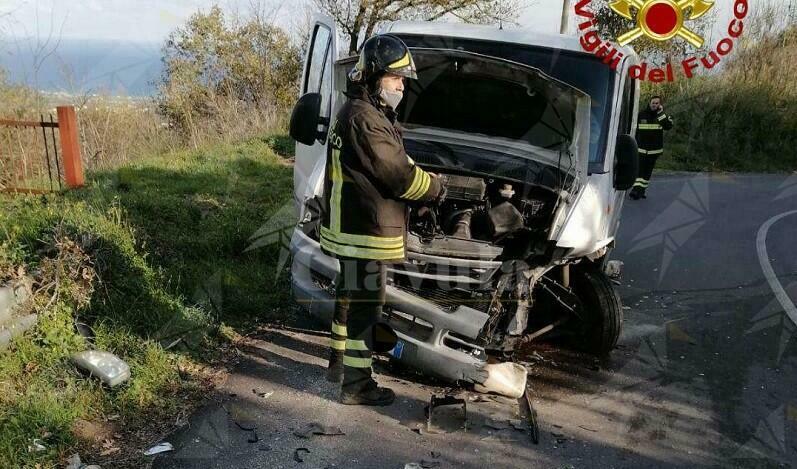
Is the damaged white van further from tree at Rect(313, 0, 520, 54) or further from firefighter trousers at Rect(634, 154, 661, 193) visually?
tree at Rect(313, 0, 520, 54)

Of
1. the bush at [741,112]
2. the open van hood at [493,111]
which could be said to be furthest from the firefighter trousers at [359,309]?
the bush at [741,112]

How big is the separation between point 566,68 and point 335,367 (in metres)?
2.68

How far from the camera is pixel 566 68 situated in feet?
14.7

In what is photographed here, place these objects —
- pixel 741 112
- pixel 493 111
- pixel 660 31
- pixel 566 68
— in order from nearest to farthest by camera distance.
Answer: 1. pixel 566 68
2. pixel 493 111
3. pixel 660 31
4. pixel 741 112

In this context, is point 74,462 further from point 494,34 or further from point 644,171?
point 644,171

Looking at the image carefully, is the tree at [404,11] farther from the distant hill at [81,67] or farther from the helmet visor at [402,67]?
the helmet visor at [402,67]

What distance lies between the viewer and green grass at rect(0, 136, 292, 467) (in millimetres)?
3072

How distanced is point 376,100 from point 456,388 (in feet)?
5.79

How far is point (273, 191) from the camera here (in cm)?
766

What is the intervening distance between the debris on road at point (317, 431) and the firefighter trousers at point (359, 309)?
27 centimetres

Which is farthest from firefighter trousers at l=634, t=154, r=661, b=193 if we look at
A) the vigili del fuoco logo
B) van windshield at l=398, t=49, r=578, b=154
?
van windshield at l=398, t=49, r=578, b=154

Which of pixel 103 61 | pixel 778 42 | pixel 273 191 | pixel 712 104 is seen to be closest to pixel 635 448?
pixel 273 191

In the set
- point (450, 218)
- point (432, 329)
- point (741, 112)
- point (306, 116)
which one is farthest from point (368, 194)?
point (741, 112)

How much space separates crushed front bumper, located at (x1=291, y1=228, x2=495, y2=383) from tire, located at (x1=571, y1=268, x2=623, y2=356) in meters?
1.02
